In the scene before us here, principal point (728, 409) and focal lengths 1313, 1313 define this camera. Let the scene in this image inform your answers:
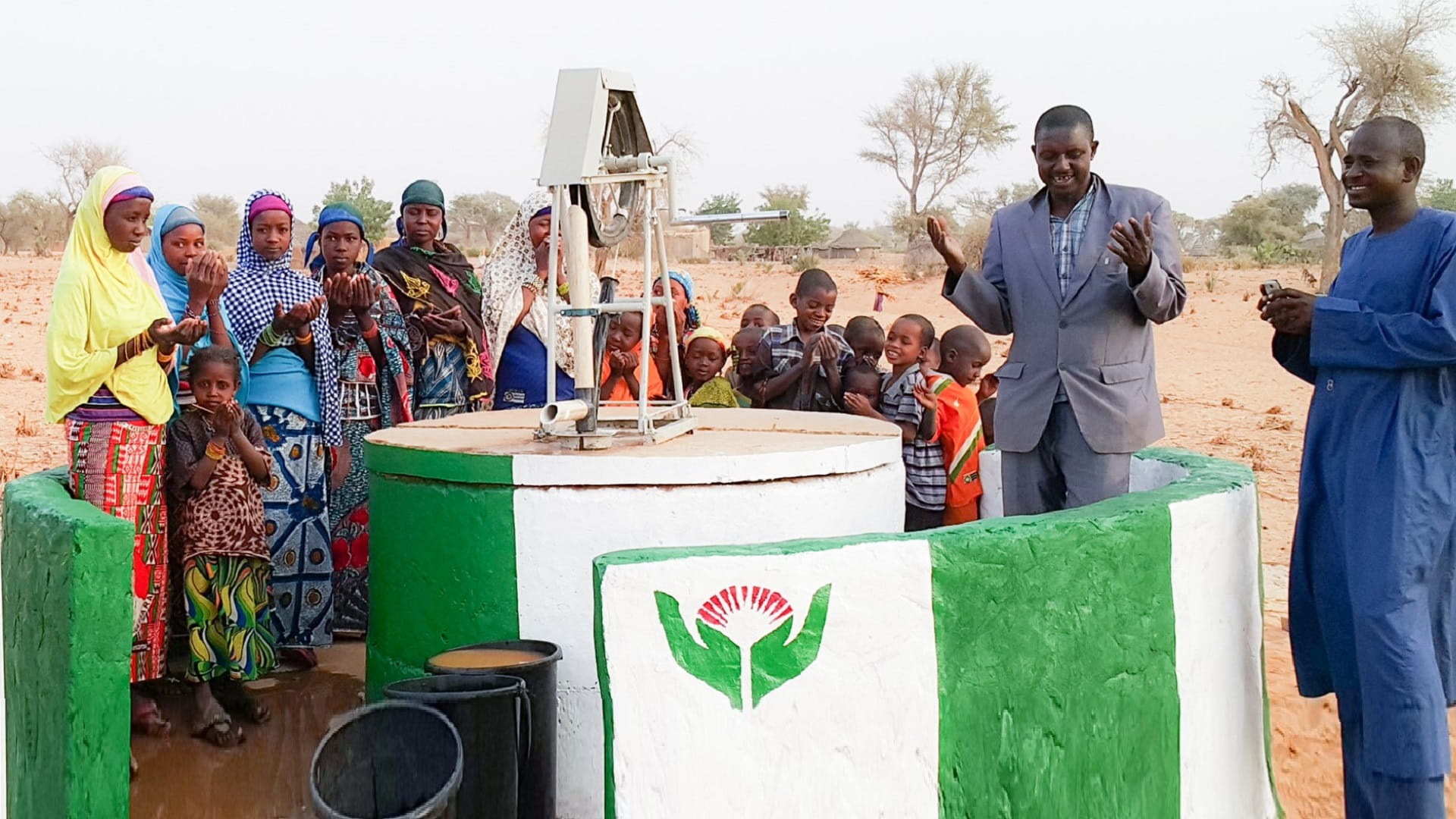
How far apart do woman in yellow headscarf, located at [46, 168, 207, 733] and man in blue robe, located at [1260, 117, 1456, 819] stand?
3.37 meters

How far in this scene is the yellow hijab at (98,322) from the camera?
4.10 meters

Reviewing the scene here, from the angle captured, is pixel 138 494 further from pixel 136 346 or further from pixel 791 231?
pixel 791 231

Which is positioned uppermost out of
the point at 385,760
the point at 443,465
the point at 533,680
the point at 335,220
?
the point at 335,220

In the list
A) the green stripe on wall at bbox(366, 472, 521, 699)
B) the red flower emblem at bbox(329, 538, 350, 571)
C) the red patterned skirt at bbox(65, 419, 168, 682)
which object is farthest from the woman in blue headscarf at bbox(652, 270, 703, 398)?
the red patterned skirt at bbox(65, 419, 168, 682)

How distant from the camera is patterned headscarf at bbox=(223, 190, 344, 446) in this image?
493 cm

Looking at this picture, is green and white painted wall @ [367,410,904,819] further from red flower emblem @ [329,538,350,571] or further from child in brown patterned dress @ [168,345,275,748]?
red flower emblem @ [329,538,350,571]

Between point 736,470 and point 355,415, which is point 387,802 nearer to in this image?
point 736,470

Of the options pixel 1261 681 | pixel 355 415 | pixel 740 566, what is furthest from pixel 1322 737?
pixel 355 415

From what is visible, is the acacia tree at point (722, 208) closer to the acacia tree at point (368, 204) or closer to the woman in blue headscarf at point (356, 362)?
the acacia tree at point (368, 204)

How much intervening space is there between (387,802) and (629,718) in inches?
38.5

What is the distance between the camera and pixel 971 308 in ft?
13.6

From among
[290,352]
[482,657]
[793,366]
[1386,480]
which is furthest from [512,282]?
[1386,480]

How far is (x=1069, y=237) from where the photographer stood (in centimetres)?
400

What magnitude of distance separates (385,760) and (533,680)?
0.42 meters
